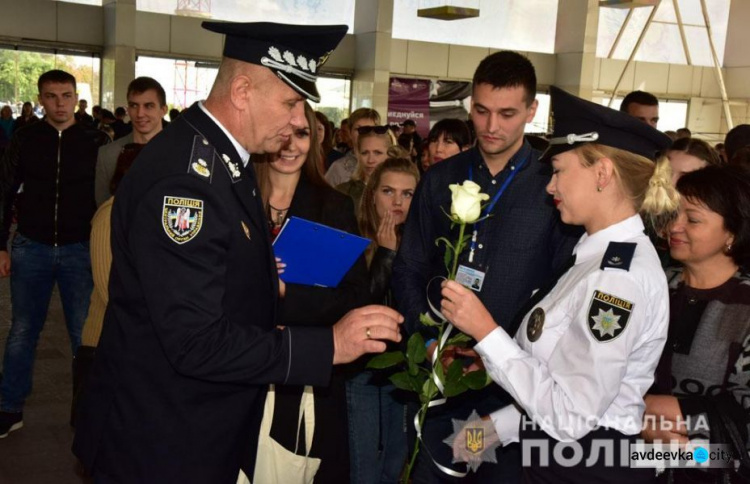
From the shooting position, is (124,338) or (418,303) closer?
(124,338)

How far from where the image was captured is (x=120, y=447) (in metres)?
1.75

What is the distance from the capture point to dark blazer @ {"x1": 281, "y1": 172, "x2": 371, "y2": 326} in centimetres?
243

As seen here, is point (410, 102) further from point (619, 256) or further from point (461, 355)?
point (619, 256)

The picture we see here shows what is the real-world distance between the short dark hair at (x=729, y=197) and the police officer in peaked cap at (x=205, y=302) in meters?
1.15

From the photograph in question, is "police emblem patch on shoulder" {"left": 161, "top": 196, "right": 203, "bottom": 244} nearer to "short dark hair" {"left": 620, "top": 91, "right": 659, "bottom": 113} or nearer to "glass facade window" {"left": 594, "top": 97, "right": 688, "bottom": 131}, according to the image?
"short dark hair" {"left": 620, "top": 91, "right": 659, "bottom": 113}

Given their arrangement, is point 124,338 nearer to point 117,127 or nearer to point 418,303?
point 418,303

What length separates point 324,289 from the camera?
252 centimetres

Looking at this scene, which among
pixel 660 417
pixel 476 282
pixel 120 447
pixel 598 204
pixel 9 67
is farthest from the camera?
pixel 9 67

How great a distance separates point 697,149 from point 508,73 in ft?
4.25

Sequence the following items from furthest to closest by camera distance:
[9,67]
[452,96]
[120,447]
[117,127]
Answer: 1. [452,96]
2. [9,67]
3. [117,127]
4. [120,447]

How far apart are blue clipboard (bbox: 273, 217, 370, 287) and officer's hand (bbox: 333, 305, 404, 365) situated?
526 millimetres

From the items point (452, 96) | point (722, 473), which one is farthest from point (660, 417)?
point (452, 96)

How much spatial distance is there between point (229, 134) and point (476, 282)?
1145 mm

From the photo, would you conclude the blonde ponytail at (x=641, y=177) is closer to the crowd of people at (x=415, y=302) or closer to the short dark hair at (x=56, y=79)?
the crowd of people at (x=415, y=302)
